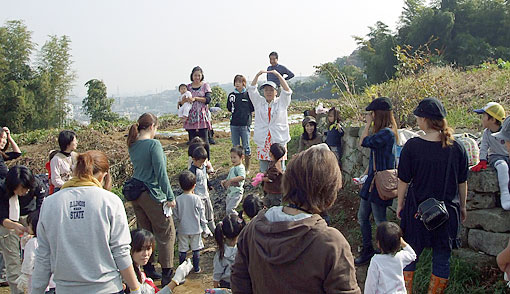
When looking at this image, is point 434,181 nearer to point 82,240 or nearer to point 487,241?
point 487,241

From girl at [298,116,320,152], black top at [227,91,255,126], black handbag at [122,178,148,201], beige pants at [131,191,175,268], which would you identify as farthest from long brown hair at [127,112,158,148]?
black top at [227,91,255,126]

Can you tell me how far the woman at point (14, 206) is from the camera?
4211 millimetres

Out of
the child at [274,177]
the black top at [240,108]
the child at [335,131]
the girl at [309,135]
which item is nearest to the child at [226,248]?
the child at [274,177]

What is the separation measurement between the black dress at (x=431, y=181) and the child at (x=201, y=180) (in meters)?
2.40

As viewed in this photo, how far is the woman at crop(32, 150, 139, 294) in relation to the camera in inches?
99.8

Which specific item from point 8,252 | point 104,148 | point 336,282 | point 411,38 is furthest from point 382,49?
point 336,282

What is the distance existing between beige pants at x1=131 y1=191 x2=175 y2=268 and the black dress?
92.1 inches

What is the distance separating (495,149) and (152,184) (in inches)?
133

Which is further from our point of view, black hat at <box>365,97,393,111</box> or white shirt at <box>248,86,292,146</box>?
white shirt at <box>248,86,292,146</box>

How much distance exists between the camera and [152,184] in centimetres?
429

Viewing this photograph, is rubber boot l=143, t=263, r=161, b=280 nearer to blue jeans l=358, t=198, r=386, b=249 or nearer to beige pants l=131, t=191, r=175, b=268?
beige pants l=131, t=191, r=175, b=268

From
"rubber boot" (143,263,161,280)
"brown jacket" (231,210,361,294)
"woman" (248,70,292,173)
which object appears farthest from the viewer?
"woman" (248,70,292,173)

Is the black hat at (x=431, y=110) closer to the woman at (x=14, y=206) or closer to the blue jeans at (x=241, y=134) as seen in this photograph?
the woman at (x=14, y=206)

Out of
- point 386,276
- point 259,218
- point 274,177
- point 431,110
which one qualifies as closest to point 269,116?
point 274,177
